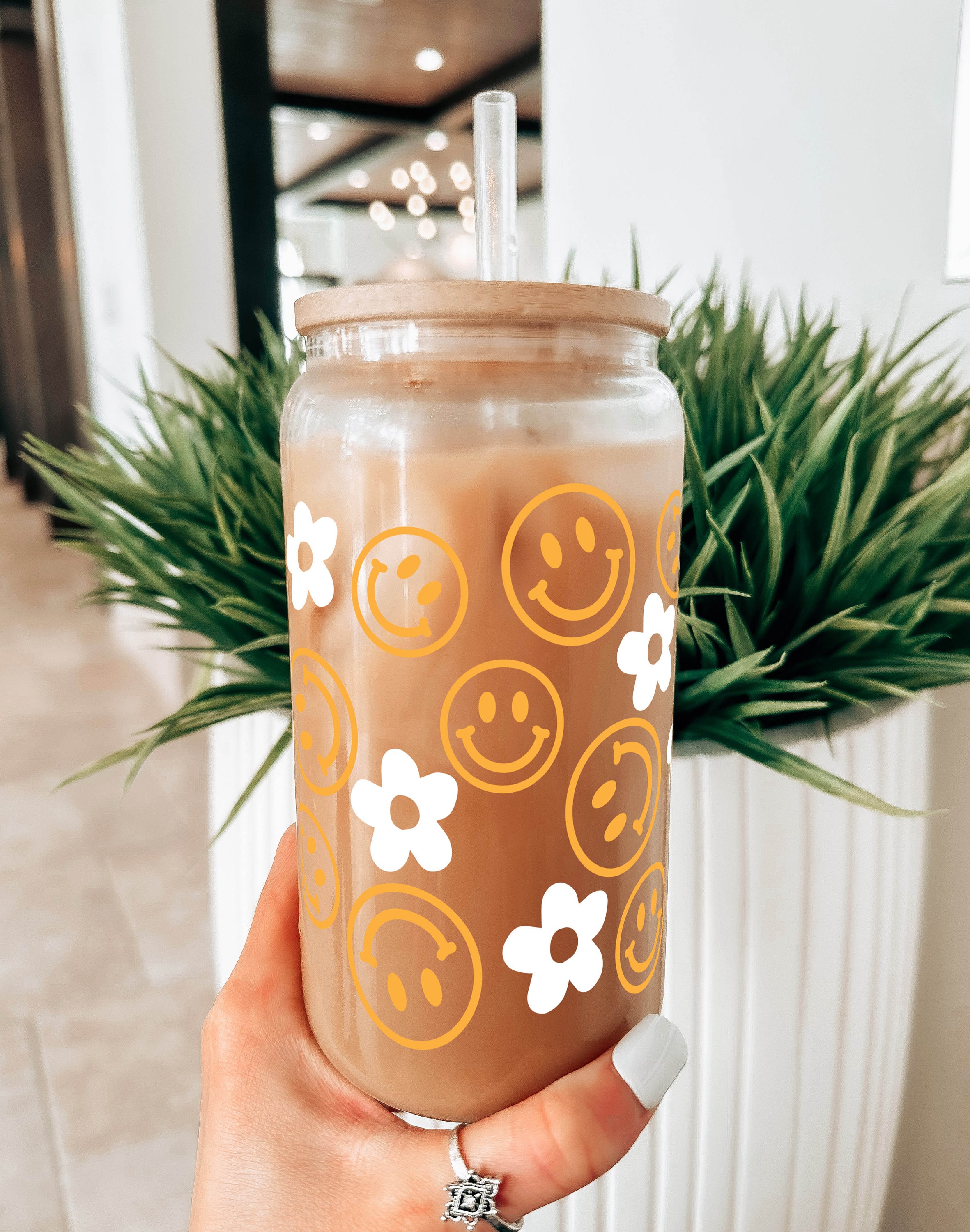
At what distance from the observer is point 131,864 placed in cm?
158

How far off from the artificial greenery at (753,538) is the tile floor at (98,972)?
0.11m

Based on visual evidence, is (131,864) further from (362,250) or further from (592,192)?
(362,250)

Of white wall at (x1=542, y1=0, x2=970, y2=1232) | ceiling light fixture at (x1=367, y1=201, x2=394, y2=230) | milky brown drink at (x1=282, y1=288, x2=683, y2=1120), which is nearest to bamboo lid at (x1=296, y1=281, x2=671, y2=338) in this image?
milky brown drink at (x1=282, y1=288, x2=683, y2=1120)

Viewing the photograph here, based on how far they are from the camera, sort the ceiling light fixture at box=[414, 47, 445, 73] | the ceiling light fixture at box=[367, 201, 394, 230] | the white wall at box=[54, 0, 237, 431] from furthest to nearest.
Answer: the ceiling light fixture at box=[367, 201, 394, 230] < the ceiling light fixture at box=[414, 47, 445, 73] < the white wall at box=[54, 0, 237, 431]

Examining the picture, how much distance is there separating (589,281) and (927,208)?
0.43 metres

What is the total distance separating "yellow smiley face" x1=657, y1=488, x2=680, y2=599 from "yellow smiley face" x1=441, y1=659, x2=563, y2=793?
0.07 m

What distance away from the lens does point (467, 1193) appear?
370 millimetres

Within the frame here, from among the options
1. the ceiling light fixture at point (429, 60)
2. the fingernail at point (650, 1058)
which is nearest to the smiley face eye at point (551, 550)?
the fingernail at point (650, 1058)

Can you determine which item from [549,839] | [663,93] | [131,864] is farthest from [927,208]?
[131,864]

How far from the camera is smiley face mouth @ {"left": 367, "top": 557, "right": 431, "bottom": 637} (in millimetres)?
321

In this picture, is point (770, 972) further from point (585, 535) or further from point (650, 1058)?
point (585, 535)

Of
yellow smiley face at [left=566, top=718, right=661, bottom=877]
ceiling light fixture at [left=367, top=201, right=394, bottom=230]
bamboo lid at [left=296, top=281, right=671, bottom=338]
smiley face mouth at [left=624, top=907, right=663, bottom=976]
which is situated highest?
ceiling light fixture at [left=367, top=201, right=394, bottom=230]

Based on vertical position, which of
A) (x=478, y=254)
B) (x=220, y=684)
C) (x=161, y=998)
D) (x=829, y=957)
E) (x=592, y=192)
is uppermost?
(x=592, y=192)

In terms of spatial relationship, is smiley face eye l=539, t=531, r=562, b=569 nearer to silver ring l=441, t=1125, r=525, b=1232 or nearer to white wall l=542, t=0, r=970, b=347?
silver ring l=441, t=1125, r=525, b=1232
